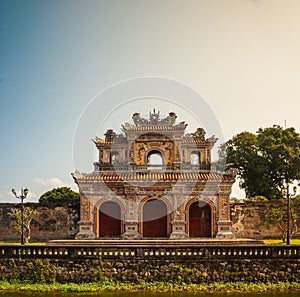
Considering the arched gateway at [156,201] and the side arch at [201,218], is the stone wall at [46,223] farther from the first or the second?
the side arch at [201,218]

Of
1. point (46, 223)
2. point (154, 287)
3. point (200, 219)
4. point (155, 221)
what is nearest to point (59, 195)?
point (46, 223)

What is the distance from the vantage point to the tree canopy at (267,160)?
115ft

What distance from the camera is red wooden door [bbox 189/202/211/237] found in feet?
81.7

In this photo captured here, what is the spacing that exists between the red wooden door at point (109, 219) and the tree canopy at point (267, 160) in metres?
15.0

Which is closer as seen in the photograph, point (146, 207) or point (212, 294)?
point (212, 294)

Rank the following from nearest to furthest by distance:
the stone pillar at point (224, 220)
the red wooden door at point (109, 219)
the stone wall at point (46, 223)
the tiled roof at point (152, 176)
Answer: the stone pillar at point (224, 220), the tiled roof at point (152, 176), the red wooden door at point (109, 219), the stone wall at point (46, 223)

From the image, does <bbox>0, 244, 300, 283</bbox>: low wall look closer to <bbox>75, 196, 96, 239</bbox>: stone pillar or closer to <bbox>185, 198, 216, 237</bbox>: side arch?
<bbox>75, 196, 96, 239</bbox>: stone pillar

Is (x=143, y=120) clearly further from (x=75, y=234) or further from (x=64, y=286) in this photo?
(x=64, y=286)

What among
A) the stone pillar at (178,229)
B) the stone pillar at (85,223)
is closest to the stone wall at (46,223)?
the stone pillar at (85,223)

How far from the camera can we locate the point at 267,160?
35750 millimetres

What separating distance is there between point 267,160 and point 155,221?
48.3ft

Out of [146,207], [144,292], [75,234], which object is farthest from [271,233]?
[144,292]

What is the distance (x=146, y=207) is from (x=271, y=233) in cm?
837

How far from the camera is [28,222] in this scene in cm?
2605
